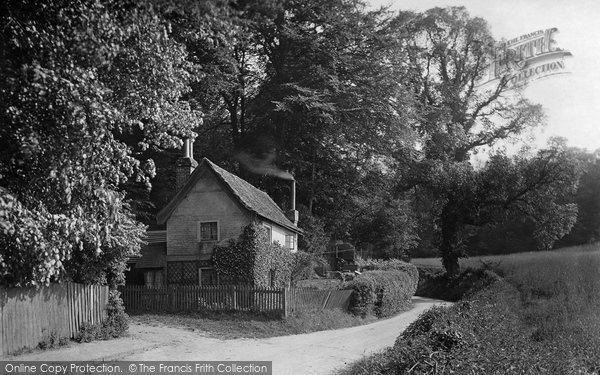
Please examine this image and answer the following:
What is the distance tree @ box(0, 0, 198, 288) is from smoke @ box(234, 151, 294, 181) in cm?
2645

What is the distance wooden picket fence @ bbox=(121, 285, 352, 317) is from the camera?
72.1ft

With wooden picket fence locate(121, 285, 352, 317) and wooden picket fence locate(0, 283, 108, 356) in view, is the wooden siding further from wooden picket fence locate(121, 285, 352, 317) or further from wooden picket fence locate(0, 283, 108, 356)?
wooden picket fence locate(0, 283, 108, 356)

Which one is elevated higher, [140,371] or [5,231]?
[5,231]

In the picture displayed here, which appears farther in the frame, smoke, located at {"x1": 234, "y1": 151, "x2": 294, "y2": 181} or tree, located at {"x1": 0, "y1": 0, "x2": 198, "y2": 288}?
smoke, located at {"x1": 234, "y1": 151, "x2": 294, "y2": 181}

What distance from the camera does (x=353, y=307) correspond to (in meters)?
27.0

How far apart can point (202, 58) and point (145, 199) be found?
469 inches

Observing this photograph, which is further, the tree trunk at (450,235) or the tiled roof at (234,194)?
the tree trunk at (450,235)

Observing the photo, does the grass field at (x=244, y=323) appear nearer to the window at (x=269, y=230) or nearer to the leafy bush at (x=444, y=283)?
the window at (x=269, y=230)

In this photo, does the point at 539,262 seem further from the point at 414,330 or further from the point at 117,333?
the point at 117,333

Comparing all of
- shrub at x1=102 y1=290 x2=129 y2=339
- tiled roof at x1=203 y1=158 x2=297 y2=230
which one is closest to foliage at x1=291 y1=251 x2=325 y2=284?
tiled roof at x1=203 y1=158 x2=297 y2=230

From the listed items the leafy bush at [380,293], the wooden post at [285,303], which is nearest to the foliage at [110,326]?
the wooden post at [285,303]

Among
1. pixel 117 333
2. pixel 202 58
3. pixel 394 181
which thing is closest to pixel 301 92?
pixel 202 58

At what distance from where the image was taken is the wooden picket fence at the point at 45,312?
13203 millimetres

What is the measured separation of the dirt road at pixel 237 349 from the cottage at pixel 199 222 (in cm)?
798
